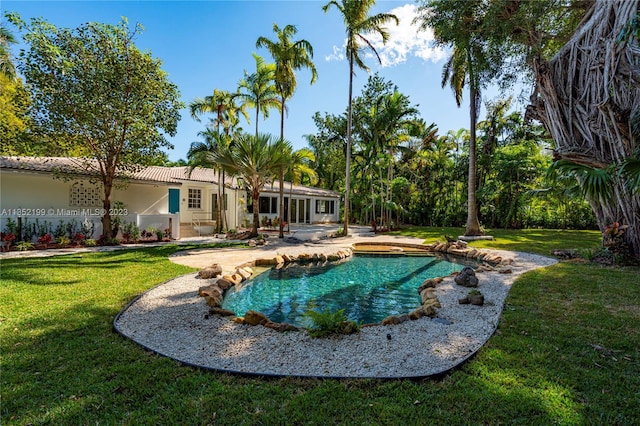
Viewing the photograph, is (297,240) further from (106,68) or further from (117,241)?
(106,68)

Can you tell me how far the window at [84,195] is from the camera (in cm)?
1299

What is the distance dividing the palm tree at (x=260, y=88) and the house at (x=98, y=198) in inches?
193

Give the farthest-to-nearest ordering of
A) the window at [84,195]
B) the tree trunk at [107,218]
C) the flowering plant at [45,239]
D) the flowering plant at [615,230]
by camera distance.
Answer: the window at [84,195] → the tree trunk at [107,218] → the flowering plant at [45,239] → the flowering plant at [615,230]

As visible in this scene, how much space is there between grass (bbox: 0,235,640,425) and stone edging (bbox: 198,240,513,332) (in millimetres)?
1278

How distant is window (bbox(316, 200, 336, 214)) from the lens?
25.3 metres

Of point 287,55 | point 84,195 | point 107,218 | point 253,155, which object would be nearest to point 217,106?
point 253,155

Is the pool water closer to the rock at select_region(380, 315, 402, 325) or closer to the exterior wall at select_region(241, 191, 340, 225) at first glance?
the rock at select_region(380, 315, 402, 325)

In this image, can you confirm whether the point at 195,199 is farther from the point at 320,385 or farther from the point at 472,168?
the point at 320,385

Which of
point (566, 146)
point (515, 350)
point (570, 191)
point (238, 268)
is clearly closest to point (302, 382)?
point (515, 350)

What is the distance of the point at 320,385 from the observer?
284 centimetres

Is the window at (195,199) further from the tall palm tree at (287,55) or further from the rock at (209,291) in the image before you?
the rock at (209,291)

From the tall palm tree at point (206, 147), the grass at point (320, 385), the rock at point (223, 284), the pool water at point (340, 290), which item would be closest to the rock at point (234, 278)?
the rock at point (223, 284)

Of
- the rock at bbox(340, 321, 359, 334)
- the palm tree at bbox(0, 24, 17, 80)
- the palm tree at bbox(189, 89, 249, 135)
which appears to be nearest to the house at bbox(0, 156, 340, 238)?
the palm tree at bbox(0, 24, 17, 80)

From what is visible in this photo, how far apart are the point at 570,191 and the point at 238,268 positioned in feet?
29.3
